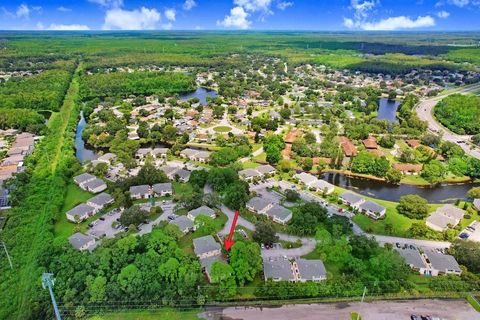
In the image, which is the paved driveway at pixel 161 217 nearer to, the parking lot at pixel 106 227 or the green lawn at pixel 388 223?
the parking lot at pixel 106 227

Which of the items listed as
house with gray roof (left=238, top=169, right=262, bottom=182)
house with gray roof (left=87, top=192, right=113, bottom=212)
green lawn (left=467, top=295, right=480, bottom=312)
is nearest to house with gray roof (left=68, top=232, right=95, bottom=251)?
house with gray roof (left=87, top=192, right=113, bottom=212)

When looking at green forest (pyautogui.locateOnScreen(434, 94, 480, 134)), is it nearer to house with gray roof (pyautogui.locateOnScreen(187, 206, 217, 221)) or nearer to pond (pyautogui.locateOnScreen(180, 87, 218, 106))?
house with gray roof (pyautogui.locateOnScreen(187, 206, 217, 221))

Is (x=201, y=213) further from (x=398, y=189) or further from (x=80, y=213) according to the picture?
(x=398, y=189)

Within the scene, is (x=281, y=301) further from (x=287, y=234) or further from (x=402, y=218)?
(x=402, y=218)

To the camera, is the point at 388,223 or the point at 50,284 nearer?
the point at 50,284

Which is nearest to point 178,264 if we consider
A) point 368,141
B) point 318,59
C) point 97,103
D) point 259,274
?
point 259,274

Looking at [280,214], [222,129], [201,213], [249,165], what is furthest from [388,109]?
[201,213]
